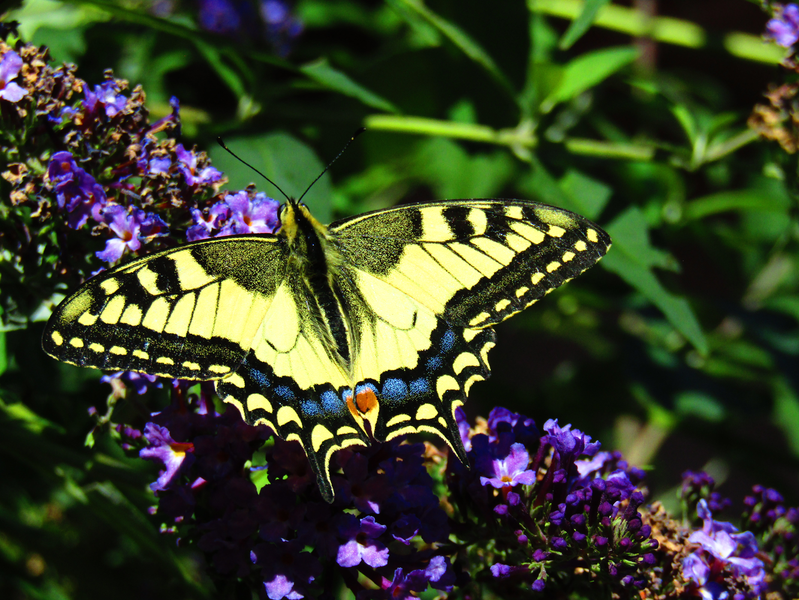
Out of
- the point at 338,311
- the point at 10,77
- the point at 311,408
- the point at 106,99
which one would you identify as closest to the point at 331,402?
the point at 311,408

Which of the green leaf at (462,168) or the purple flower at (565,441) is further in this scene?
the green leaf at (462,168)

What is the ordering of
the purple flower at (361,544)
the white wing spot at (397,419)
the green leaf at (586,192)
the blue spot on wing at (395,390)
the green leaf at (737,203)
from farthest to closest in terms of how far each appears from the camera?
the green leaf at (737,203), the green leaf at (586,192), the blue spot on wing at (395,390), the white wing spot at (397,419), the purple flower at (361,544)

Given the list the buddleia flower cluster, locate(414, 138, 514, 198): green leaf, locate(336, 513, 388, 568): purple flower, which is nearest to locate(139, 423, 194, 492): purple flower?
locate(336, 513, 388, 568): purple flower

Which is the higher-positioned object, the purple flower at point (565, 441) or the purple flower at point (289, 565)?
the purple flower at point (565, 441)

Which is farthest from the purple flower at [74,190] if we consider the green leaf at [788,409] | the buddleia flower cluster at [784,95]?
the green leaf at [788,409]

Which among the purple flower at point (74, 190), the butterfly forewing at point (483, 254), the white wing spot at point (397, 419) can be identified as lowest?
the white wing spot at point (397, 419)

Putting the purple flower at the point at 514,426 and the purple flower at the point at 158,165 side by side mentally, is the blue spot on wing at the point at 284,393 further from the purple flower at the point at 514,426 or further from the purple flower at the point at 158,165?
the purple flower at the point at 158,165

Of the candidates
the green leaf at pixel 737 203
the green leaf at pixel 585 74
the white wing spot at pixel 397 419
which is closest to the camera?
the white wing spot at pixel 397 419
